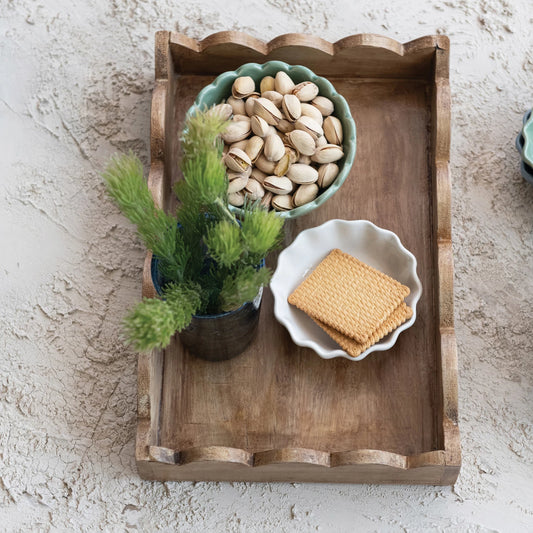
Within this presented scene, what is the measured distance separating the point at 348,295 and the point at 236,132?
0.19 meters

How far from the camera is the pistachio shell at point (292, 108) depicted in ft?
2.64

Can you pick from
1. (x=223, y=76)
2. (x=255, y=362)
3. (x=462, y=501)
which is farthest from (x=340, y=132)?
(x=462, y=501)

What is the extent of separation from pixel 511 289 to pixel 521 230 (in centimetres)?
7

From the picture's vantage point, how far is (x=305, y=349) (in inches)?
31.6

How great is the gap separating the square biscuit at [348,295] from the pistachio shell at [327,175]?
67 millimetres

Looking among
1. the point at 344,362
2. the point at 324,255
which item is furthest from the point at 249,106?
the point at 344,362

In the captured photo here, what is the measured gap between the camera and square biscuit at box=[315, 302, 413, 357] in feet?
2.51

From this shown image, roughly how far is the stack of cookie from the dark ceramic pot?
5 cm

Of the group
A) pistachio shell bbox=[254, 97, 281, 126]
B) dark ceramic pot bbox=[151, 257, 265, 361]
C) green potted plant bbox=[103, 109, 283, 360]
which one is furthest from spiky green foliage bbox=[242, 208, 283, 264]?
pistachio shell bbox=[254, 97, 281, 126]

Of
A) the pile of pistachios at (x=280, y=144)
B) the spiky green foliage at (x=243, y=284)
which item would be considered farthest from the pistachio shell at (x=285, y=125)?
the spiky green foliage at (x=243, y=284)

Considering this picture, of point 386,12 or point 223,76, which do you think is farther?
point 386,12

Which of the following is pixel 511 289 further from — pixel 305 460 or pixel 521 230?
pixel 305 460

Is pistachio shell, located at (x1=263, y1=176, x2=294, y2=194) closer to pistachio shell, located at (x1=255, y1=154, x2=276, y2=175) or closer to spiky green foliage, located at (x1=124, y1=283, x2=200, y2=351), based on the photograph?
pistachio shell, located at (x1=255, y1=154, x2=276, y2=175)

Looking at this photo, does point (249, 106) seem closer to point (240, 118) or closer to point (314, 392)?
point (240, 118)
